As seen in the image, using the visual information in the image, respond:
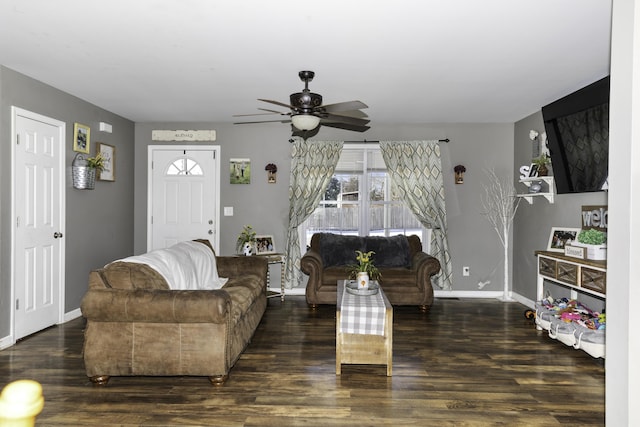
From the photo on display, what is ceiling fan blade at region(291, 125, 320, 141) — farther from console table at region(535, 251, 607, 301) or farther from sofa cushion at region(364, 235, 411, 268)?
console table at region(535, 251, 607, 301)

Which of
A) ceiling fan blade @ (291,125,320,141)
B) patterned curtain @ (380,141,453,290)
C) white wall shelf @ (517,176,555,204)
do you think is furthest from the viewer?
patterned curtain @ (380,141,453,290)

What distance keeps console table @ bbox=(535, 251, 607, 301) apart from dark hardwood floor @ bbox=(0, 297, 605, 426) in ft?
1.92

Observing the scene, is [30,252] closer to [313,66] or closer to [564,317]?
Answer: [313,66]

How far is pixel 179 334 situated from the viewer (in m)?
3.09

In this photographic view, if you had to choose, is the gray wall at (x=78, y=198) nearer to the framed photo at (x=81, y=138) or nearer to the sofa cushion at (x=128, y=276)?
the framed photo at (x=81, y=138)

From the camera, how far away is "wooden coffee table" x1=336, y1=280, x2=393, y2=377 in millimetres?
3357

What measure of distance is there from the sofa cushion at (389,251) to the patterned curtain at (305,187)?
98 cm

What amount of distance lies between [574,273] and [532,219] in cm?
184

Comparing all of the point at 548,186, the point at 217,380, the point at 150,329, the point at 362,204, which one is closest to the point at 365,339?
the point at 217,380

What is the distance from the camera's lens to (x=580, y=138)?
4.49 metres

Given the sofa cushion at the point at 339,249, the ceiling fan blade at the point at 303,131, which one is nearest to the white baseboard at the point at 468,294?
the sofa cushion at the point at 339,249

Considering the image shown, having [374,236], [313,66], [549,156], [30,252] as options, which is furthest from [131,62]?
[549,156]

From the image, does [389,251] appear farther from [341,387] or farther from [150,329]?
[150,329]

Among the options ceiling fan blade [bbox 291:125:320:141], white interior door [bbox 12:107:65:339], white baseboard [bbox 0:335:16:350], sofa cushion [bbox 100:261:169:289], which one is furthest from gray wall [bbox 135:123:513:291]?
sofa cushion [bbox 100:261:169:289]
